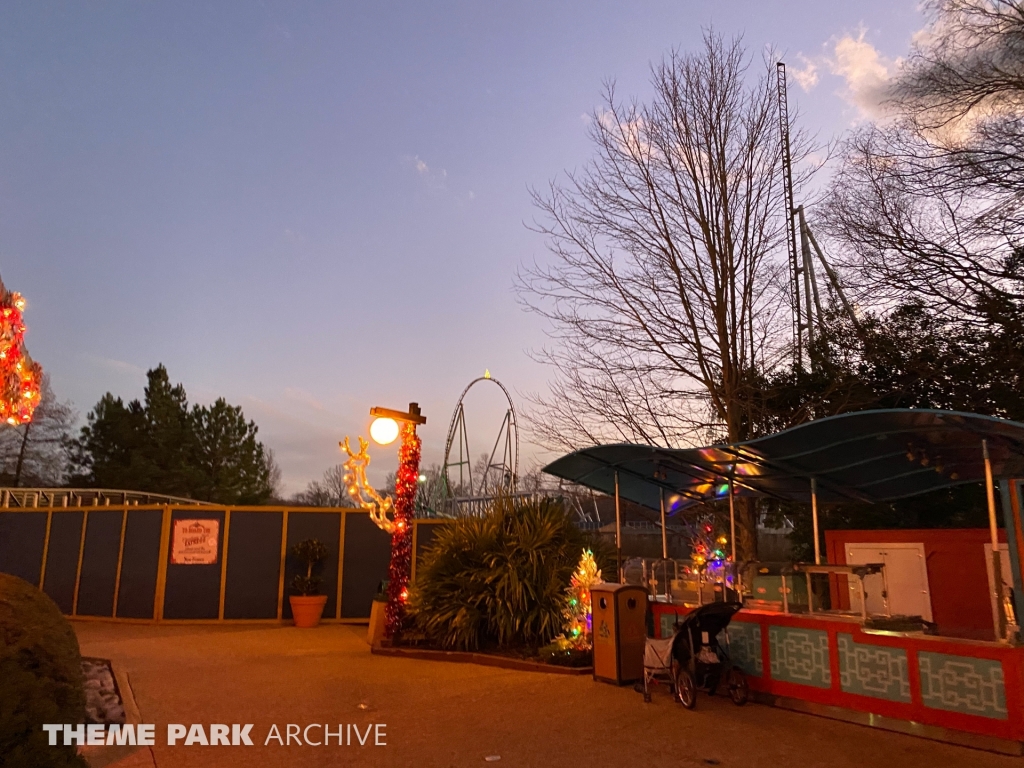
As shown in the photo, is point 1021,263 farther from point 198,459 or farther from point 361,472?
point 198,459

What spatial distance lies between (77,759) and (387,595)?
307 inches

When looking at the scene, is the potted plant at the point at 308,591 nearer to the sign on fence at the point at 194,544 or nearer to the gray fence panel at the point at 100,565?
the sign on fence at the point at 194,544

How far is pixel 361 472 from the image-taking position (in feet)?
39.0

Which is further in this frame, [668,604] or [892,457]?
[668,604]

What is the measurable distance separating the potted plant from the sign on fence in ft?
5.55

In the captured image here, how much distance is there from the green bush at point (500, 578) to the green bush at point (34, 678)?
21.3 feet

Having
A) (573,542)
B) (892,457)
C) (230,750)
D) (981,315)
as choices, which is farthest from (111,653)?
(981,315)

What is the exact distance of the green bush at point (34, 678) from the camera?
132 inches

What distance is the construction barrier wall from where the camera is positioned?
1442 centimetres

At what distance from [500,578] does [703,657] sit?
3.81m

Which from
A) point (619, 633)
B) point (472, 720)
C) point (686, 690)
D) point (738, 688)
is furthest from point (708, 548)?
point (472, 720)

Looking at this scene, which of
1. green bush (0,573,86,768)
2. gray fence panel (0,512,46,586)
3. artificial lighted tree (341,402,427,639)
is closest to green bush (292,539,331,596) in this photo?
artificial lighted tree (341,402,427,639)

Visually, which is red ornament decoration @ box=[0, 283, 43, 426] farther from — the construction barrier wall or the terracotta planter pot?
the terracotta planter pot

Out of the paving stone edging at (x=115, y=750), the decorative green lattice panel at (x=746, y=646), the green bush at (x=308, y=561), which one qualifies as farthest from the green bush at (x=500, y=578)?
the paving stone edging at (x=115, y=750)
